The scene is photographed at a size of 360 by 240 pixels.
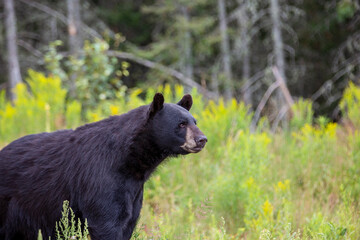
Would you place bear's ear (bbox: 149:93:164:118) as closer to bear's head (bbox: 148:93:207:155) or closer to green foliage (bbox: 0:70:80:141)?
bear's head (bbox: 148:93:207:155)

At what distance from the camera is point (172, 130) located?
3.21 metres

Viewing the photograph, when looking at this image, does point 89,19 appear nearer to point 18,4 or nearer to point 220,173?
point 18,4

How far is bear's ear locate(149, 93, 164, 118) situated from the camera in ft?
10.2

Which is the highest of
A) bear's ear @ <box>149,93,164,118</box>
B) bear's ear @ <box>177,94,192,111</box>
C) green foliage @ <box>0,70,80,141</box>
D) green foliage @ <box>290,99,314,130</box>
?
green foliage @ <box>0,70,80,141</box>

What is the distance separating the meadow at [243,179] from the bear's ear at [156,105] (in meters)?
0.53

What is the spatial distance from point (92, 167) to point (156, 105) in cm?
64

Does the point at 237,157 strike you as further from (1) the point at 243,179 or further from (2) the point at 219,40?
(2) the point at 219,40

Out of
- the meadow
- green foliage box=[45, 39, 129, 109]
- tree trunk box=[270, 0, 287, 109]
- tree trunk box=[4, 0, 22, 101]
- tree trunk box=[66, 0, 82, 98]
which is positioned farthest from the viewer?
tree trunk box=[270, 0, 287, 109]

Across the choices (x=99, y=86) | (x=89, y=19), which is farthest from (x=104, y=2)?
(x=99, y=86)

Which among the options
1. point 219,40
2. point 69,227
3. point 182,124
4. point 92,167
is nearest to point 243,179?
point 182,124

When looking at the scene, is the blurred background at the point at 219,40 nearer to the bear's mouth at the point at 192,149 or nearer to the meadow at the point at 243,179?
the meadow at the point at 243,179

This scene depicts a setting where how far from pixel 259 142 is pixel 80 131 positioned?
203 centimetres

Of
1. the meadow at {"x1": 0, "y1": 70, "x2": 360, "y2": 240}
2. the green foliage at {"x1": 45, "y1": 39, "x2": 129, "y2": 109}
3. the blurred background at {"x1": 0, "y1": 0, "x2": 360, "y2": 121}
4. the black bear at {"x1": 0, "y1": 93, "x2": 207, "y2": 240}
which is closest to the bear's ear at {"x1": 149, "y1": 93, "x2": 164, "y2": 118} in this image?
the black bear at {"x1": 0, "y1": 93, "x2": 207, "y2": 240}

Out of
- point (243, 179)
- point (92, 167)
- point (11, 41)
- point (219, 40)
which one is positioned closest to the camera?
point (92, 167)
